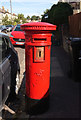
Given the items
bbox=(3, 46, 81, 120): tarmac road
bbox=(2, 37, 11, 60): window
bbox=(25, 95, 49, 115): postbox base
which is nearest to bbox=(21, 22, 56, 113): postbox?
bbox=(25, 95, 49, 115): postbox base

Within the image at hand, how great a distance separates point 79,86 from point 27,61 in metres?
2.45

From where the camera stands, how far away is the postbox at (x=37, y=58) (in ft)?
9.53

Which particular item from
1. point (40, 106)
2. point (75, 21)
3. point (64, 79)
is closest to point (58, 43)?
→ point (75, 21)

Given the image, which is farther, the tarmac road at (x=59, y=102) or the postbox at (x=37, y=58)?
the tarmac road at (x=59, y=102)

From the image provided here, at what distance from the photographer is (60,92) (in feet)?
14.7

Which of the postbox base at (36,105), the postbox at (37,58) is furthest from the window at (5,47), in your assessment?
the postbox base at (36,105)

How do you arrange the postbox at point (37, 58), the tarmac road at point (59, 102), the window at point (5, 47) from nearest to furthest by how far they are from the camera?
the postbox at point (37, 58)
the tarmac road at point (59, 102)
the window at point (5, 47)

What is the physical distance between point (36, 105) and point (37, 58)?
3.04ft

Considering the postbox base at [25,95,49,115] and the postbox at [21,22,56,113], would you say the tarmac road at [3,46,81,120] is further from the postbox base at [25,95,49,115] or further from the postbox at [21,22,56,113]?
the postbox at [21,22,56,113]

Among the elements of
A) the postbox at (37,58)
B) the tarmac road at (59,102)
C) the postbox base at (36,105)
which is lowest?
the tarmac road at (59,102)

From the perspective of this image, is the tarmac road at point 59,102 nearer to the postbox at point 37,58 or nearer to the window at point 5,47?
the postbox at point 37,58

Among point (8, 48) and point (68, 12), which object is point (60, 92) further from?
point (68, 12)

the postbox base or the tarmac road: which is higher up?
the postbox base

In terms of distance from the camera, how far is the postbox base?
127 inches
